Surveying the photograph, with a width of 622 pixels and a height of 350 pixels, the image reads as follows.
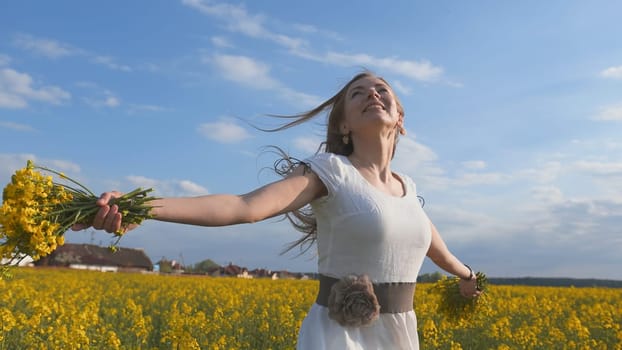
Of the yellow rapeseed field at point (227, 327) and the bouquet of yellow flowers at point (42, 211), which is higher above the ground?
the bouquet of yellow flowers at point (42, 211)

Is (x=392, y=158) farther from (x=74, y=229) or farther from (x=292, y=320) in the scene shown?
(x=292, y=320)

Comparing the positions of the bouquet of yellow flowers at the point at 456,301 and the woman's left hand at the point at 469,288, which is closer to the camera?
the woman's left hand at the point at 469,288

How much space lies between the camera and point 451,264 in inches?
112

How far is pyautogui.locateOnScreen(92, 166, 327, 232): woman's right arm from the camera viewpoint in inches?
Result: 62.1

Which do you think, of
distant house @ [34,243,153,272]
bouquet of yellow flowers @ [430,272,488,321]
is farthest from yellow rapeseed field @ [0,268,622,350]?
distant house @ [34,243,153,272]

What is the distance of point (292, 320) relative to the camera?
21.6ft

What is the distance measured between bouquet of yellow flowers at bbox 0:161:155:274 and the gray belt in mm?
793

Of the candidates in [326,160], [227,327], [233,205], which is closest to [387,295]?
[326,160]

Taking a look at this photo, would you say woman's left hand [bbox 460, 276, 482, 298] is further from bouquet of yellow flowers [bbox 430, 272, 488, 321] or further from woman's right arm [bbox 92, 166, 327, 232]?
woman's right arm [bbox 92, 166, 327, 232]

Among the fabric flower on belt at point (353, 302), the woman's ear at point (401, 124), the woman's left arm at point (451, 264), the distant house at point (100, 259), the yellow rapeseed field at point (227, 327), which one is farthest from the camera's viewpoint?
the distant house at point (100, 259)

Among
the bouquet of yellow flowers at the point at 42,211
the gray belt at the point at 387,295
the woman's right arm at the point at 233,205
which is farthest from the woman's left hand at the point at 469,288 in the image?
the bouquet of yellow flowers at the point at 42,211

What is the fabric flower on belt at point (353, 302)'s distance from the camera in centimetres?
201

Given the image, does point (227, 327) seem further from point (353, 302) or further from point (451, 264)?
point (353, 302)

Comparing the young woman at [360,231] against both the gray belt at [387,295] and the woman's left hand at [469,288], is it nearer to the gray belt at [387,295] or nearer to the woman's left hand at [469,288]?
the gray belt at [387,295]
